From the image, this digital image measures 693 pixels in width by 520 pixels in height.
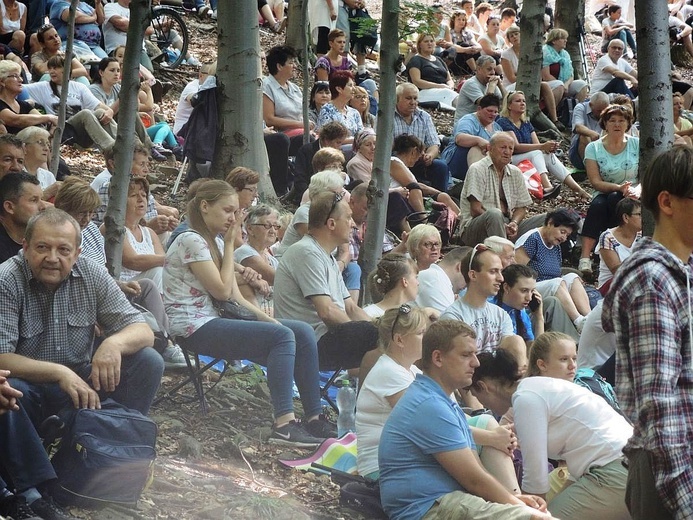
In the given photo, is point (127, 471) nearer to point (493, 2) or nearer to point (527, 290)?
point (527, 290)

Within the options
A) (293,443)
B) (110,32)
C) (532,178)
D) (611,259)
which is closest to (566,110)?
(532,178)

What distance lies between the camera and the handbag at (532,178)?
12.3m

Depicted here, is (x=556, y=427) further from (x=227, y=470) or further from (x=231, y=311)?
(x=231, y=311)

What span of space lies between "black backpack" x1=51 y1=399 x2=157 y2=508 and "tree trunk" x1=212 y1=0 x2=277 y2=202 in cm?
535

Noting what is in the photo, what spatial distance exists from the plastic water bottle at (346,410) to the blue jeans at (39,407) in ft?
5.66

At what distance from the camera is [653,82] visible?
21.8ft

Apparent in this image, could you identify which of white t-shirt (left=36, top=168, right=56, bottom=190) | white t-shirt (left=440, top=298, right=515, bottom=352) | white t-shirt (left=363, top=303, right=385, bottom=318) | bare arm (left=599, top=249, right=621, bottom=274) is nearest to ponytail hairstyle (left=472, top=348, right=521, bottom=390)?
white t-shirt (left=440, top=298, right=515, bottom=352)

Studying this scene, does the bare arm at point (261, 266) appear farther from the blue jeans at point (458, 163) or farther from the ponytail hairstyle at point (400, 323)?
the blue jeans at point (458, 163)

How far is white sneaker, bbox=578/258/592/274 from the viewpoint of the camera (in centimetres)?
1123

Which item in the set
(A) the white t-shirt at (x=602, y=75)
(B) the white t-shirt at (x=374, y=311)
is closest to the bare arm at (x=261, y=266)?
(B) the white t-shirt at (x=374, y=311)

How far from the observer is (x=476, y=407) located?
23.4ft

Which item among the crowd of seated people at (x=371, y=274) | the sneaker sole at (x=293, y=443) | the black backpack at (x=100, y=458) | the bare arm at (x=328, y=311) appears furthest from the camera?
the bare arm at (x=328, y=311)

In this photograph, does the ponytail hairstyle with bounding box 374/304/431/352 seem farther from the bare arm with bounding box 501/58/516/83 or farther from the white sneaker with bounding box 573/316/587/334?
the bare arm with bounding box 501/58/516/83

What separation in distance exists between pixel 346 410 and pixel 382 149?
215 centimetres
